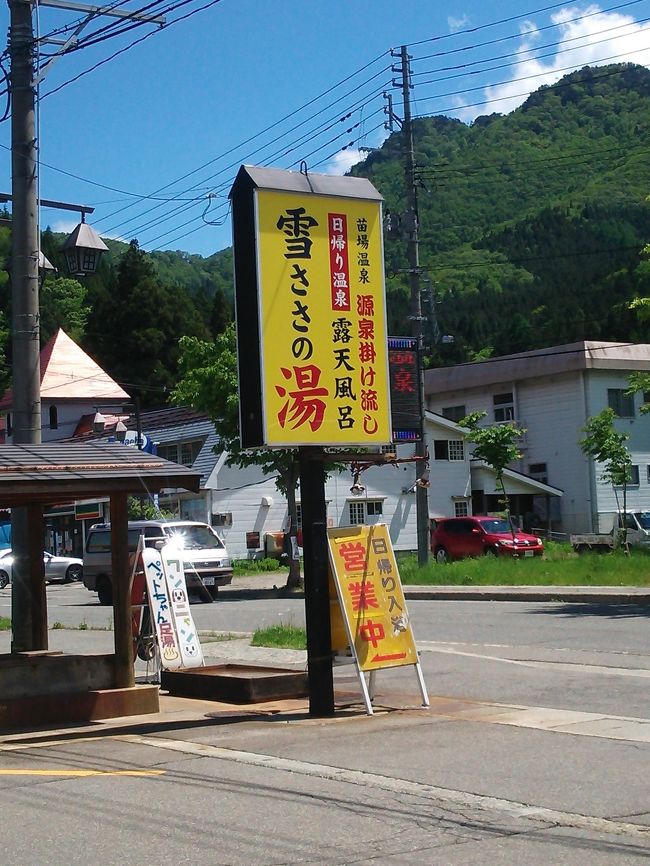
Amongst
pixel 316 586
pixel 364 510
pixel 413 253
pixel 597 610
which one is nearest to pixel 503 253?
pixel 364 510

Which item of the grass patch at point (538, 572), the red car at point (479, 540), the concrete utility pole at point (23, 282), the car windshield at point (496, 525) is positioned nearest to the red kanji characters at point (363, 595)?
the concrete utility pole at point (23, 282)

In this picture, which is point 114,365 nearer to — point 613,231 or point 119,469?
point 613,231

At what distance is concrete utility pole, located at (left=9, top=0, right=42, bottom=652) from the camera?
1361cm

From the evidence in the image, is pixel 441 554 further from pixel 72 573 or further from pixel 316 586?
pixel 316 586

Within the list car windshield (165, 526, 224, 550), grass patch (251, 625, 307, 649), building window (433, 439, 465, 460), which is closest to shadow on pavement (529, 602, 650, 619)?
grass patch (251, 625, 307, 649)

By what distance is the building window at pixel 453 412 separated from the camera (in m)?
55.0

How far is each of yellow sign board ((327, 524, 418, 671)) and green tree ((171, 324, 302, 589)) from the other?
66.4 feet

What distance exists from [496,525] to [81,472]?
2901 centimetres

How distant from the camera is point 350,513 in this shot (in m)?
48.4

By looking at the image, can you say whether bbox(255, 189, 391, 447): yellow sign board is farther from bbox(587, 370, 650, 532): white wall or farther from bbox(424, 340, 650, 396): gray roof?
bbox(587, 370, 650, 532): white wall

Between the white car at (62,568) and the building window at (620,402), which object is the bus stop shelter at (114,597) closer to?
the white car at (62,568)

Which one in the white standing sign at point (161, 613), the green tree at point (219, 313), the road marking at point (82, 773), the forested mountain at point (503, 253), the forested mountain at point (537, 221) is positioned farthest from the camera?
the green tree at point (219, 313)

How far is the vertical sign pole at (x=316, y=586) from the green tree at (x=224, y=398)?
20.4m

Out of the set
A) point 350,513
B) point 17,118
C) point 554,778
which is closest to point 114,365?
point 350,513
